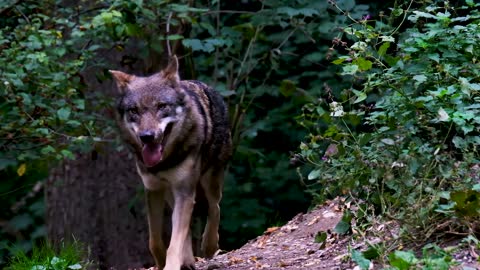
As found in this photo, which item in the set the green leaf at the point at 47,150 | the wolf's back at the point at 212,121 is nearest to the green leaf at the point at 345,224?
the wolf's back at the point at 212,121

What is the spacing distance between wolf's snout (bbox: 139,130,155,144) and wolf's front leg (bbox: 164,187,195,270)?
0.47 meters

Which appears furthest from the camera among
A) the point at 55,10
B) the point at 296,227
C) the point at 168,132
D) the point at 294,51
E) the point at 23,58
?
the point at 294,51

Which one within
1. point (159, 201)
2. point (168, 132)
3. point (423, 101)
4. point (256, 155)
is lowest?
point (256, 155)

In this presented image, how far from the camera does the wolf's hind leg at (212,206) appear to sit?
771 centimetres

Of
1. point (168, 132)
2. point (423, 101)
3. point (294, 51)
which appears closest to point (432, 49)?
point (423, 101)

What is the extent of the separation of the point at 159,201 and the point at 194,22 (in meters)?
2.11

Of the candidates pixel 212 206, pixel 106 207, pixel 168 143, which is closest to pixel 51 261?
pixel 168 143

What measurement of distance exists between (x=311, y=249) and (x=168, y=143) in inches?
49.1

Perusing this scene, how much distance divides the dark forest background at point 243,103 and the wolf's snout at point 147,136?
0.99 m

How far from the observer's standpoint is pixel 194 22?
851 cm

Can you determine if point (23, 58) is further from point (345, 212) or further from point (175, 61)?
point (345, 212)

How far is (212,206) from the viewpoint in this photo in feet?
25.6

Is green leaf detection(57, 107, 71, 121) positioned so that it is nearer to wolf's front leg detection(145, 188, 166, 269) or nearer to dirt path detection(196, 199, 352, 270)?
wolf's front leg detection(145, 188, 166, 269)

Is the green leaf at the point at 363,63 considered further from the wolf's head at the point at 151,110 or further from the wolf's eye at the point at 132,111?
the wolf's eye at the point at 132,111
